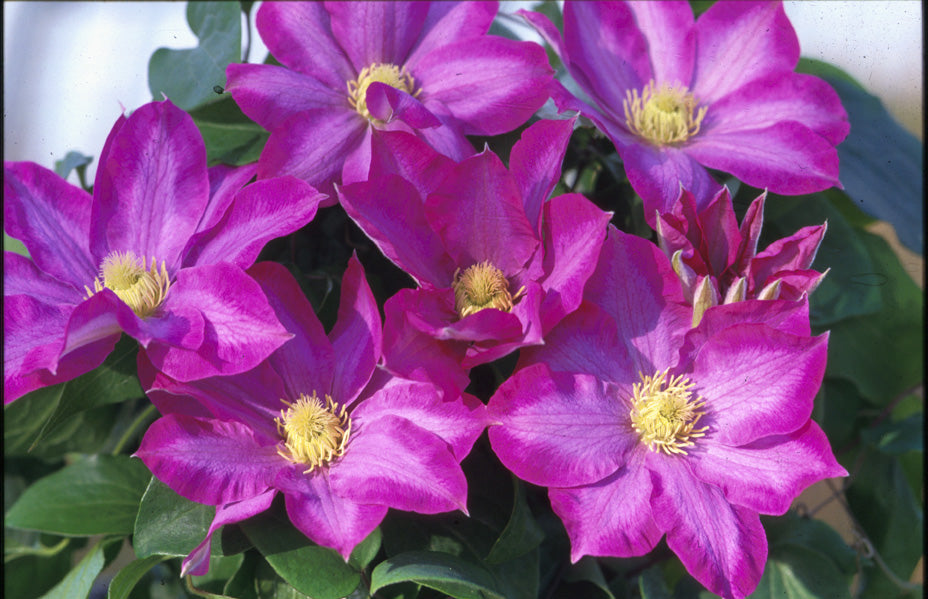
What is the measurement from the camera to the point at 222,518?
→ 1.15 ft

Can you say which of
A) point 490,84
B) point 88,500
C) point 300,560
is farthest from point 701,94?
point 88,500

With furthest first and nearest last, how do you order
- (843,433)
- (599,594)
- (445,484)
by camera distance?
(843,433) → (599,594) → (445,484)

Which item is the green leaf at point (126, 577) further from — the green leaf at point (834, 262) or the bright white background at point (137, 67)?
the green leaf at point (834, 262)

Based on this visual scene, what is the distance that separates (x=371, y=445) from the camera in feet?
1.23

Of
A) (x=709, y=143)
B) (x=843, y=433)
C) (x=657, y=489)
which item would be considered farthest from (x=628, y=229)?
(x=843, y=433)

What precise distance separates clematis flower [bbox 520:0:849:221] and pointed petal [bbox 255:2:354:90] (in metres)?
0.12

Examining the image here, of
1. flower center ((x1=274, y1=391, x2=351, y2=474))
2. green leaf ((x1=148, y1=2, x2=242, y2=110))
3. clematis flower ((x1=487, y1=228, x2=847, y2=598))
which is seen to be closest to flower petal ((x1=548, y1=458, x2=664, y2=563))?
clematis flower ((x1=487, y1=228, x2=847, y2=598))

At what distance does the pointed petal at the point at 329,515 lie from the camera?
13.7 inches

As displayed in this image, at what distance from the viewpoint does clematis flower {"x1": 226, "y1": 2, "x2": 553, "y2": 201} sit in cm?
41

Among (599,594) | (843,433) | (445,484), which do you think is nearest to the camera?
(445,484)

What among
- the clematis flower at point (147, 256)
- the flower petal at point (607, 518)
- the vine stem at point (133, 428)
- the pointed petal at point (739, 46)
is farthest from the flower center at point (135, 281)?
the pointed petal at point (739, 46)

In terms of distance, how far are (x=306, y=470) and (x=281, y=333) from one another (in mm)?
76

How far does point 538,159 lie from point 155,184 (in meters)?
0.20

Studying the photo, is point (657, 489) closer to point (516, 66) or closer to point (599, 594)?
Answer: point (599, 594)
